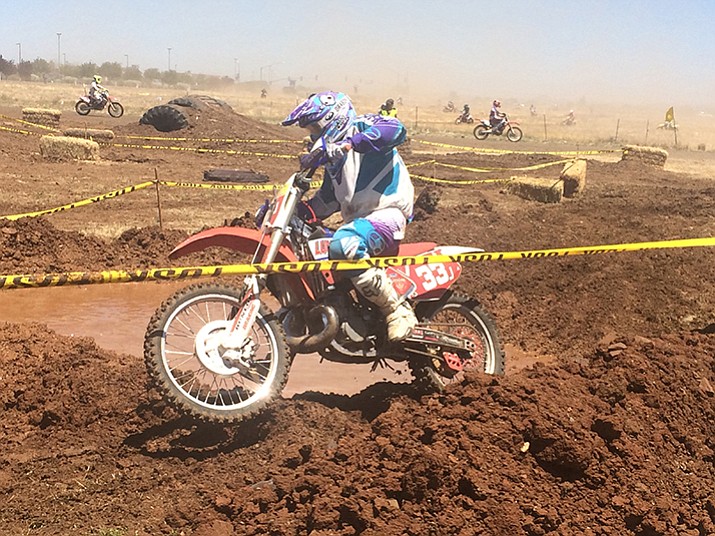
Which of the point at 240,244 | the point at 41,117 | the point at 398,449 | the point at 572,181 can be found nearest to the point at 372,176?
the point at 240,244

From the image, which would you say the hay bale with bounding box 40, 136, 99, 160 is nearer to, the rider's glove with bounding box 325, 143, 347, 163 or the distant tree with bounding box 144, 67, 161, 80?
the rider's glove with bounding box 325, 143, 347, 163

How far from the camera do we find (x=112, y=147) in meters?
21.9

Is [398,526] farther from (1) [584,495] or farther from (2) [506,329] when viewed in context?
(2) [506,329]

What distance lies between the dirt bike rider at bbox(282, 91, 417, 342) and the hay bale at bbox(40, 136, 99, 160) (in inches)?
600

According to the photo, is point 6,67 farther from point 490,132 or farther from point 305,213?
point 305,213

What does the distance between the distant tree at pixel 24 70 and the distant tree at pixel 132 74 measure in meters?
15.5

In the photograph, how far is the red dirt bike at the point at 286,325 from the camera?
4.27m

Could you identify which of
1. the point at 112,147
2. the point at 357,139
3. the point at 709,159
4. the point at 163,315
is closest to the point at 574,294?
the point at 357,139

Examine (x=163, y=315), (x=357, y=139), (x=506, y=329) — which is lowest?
(x=506, y=329)

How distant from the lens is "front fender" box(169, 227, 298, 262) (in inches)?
179

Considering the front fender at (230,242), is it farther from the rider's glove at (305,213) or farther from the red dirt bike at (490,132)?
the red dirt bike at (490,132)

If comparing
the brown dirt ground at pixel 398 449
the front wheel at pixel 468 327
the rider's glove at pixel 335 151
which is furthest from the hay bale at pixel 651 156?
the rider's glove at pixel 335 151

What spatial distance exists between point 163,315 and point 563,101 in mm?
171965

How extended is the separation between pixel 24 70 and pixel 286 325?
104745 mm
